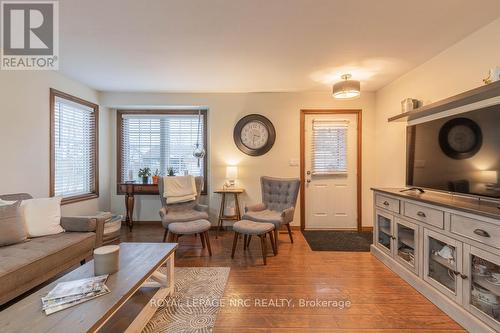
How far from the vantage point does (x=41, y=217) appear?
234 centimetres

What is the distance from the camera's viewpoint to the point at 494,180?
1776 millimetres

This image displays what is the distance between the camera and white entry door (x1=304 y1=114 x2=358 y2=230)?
162 inches

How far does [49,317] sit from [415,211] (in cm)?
278

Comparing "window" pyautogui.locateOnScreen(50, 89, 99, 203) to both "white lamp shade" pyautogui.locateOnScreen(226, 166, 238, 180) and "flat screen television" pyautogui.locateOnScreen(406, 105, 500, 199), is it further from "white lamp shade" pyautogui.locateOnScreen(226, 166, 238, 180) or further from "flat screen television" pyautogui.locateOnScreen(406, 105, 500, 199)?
"flat screen television" pyautogui.locateOnScreen(406, 105, 500, 199)

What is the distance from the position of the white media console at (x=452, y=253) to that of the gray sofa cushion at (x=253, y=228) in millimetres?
1378

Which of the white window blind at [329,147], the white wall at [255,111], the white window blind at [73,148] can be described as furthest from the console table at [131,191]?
the white window blind at [329,147]

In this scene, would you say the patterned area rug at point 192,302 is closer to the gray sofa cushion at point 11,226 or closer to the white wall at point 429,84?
the gray sofa cushion at point 11,226

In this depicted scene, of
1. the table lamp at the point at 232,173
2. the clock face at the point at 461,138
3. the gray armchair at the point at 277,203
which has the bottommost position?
the gray armchair at the point at 277,203

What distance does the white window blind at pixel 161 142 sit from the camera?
4441 millimetres

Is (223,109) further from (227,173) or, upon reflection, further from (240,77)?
(227,173)

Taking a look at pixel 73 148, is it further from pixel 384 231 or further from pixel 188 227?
pixel 384 231

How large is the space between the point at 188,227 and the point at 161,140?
2.19m
